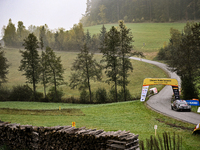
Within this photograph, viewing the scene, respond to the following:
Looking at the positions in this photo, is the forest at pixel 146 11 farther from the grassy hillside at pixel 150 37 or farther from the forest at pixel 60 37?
the forest at pixel 60 37

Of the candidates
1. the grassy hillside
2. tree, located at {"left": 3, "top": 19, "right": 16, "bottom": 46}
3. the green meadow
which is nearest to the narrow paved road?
the green meadow

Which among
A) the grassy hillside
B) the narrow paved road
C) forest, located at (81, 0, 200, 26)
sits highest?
forest, located at (81, 0, 200, 26)

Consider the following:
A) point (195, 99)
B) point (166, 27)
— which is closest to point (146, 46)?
point (166, 27)

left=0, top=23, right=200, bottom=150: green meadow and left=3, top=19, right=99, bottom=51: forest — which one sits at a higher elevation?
left=3, top=19, right=99, bottom=51: forest

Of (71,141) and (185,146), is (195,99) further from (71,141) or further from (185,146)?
(71,141)

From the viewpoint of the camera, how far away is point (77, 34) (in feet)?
357

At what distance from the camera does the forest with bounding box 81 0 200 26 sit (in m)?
149

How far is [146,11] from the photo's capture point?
562ft

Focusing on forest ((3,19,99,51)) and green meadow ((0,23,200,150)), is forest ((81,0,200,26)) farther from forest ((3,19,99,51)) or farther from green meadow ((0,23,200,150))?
forest ((3,19,99,51))

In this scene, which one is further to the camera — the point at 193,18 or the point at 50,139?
the point at 193,18

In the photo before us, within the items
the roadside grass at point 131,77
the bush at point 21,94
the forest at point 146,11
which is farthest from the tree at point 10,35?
the bush at point 21,94

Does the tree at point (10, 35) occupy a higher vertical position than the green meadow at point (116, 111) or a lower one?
higher

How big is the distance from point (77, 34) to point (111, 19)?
8306cm

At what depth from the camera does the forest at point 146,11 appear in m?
149
